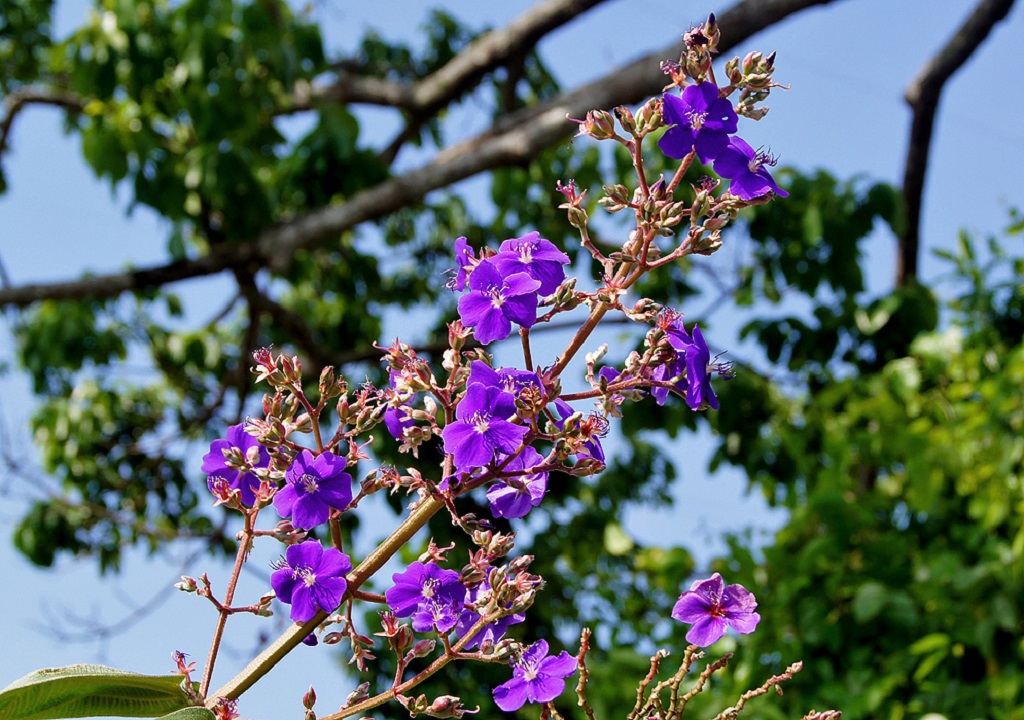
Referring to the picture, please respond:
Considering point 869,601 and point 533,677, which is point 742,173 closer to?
point 533,677

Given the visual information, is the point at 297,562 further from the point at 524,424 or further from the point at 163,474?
the point at 163,474

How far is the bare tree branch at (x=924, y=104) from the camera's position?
15.2 feet

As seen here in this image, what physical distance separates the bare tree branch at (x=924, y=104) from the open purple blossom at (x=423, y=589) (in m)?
4.14

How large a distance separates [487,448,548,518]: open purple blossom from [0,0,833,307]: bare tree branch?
10.7 feet

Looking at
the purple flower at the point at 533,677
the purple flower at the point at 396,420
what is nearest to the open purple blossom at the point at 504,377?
the purple flower at the point at 396,420

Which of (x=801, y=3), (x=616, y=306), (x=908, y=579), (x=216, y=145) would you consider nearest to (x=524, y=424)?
(x=616, y=306)

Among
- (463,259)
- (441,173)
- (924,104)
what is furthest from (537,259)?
(924,104)

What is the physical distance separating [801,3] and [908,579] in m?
2.22

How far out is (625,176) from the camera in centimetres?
495

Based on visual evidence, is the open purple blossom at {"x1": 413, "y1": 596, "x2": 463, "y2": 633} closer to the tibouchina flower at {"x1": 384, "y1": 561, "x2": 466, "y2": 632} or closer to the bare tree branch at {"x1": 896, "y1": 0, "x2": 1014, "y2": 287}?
the tibouchina flower at {"x1": 384, "y1": 561, "x2": 466, "y2": 632}

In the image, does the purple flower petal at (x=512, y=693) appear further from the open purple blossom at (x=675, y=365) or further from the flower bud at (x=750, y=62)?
the flower bud at (x=750, y=62)

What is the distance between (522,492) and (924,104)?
4.60m

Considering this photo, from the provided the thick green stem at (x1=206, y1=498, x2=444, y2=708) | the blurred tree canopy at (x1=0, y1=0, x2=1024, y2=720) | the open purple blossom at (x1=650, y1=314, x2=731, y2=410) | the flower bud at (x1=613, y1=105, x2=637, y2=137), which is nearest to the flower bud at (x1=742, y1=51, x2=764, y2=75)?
the flower bud at (x1=613, y1=105, x2=637, y2=137)

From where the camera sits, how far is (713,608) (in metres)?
0.95
